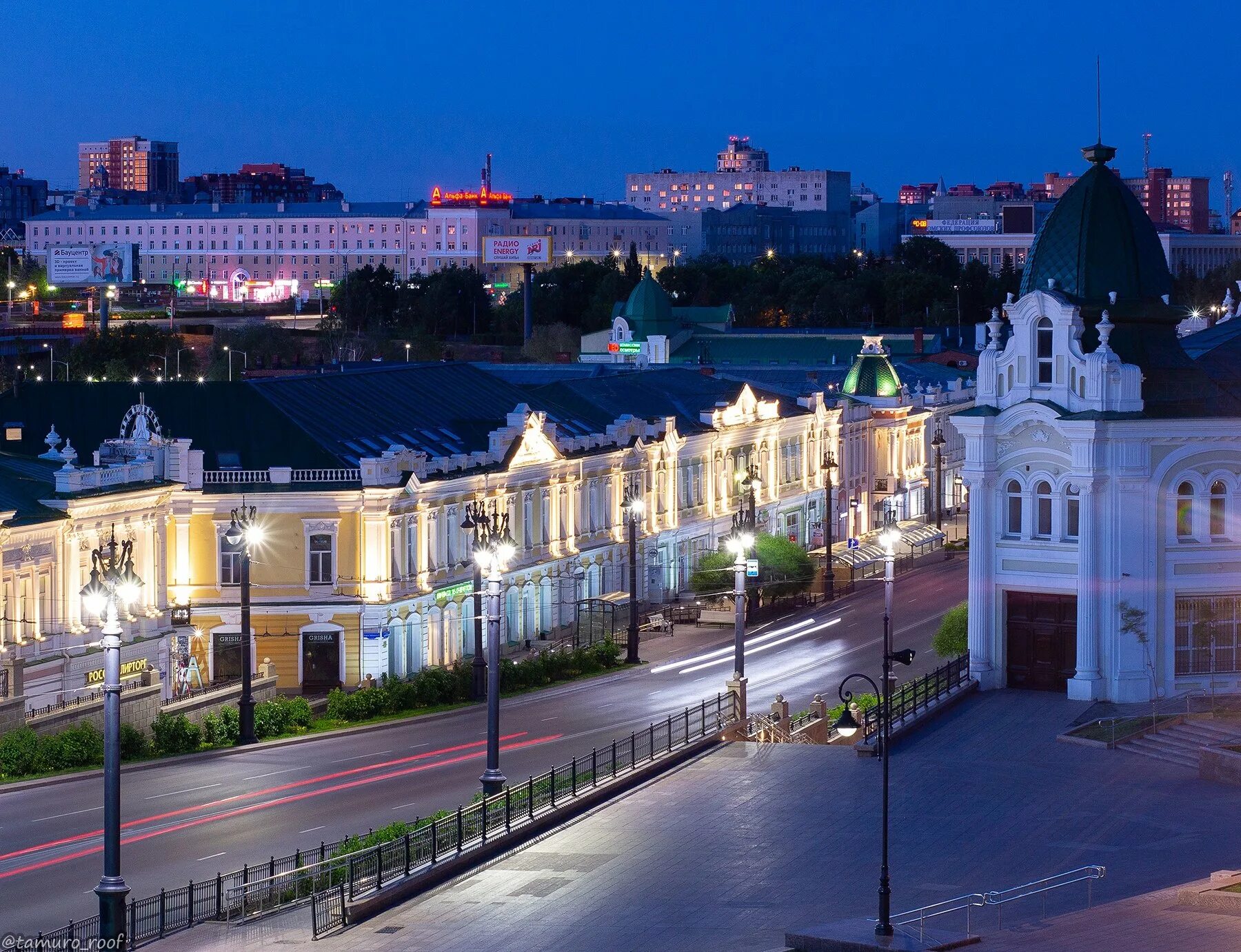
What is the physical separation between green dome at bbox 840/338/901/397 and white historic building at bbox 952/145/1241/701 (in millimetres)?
66373

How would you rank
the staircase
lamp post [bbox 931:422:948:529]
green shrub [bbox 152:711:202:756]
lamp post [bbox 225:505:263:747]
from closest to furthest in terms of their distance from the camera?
the staircase < green shrub [bbox 152:711:202:756] < lamp post [bbox 225:505:263:747] < lamp post [bbox 931:422:948:529]

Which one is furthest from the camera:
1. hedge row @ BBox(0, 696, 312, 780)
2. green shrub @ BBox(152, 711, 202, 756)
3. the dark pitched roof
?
the dark pitched roof

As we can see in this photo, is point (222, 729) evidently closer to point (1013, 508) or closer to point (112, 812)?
point (1013, 508)

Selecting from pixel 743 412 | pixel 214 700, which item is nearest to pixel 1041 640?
pixel 214 700

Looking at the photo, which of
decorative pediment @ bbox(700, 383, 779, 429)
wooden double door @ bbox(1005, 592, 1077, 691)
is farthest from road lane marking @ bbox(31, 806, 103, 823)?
decorative pediment @ bbox(700, 383, 779, 429)

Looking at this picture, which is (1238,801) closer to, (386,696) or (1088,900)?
(1088,900)

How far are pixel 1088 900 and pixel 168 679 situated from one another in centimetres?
3781

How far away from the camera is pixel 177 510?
7656cm

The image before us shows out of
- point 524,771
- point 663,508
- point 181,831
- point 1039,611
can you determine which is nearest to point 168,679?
point 524,771

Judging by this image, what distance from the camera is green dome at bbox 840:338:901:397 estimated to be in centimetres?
12900

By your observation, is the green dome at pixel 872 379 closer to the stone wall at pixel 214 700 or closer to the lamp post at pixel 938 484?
the lamp post at pixel 938 484

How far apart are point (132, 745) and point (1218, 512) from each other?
27.9 metres

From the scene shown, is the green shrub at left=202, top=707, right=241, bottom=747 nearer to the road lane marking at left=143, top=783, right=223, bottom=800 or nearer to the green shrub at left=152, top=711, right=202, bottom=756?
the green shrub at left=152, top=711, right=202, bottom=756

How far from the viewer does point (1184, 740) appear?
54.2 metres
